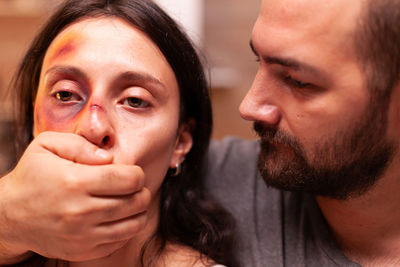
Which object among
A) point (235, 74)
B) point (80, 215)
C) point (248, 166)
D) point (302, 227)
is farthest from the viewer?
point (235, 74)

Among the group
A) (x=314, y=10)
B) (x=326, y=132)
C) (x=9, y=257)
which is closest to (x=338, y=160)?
(x=326, y=132)

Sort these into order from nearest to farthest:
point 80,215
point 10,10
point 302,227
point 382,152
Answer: point 80,215, point 382,152, point 302,227, point 10,10

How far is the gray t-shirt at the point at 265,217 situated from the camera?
1315 mm

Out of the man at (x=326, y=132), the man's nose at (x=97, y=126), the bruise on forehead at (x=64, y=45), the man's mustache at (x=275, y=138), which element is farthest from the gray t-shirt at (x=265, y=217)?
the bruise on forehead at (x=64, y=45)

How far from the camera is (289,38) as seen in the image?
1.15 m

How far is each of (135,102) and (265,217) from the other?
0.55 m

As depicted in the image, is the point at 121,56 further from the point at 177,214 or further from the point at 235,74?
the point at 235,74

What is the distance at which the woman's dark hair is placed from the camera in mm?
1297

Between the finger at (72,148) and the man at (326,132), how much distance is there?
1.43 ft

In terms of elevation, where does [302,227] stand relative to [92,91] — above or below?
below

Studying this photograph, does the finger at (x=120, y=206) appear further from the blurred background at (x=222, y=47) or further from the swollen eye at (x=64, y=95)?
the blurred background at (x=222, y=47)

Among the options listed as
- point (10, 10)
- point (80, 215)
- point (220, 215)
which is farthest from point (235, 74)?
point (80, 215)

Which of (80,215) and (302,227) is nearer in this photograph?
(80,215)

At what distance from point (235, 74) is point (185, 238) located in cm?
181
